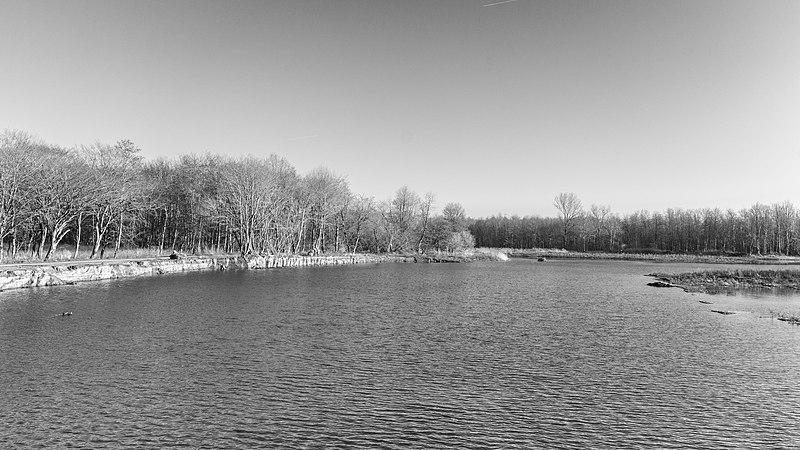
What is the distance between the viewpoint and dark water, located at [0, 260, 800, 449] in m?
11.1

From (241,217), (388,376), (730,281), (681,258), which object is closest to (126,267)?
(241,217)

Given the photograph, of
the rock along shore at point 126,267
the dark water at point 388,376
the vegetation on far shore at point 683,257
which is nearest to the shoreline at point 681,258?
the vegetation on far shore at point 683,257

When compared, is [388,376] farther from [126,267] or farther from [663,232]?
[663,232]

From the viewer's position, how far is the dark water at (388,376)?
11.1m

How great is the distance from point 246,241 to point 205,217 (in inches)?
292

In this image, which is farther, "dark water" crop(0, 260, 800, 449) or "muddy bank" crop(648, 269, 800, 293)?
"muddy bank" crop(648, 269, 800, 293)

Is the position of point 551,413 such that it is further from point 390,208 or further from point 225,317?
point 390,208

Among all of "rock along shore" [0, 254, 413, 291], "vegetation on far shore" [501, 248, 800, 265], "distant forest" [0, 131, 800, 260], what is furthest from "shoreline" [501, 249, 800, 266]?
"rock along shore" [0, 254, 413, 291]

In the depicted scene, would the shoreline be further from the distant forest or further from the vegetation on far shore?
the distant forest

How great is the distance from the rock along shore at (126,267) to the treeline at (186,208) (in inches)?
229

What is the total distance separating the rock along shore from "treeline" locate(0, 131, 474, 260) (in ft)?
19.1

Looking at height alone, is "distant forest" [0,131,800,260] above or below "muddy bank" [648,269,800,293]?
above

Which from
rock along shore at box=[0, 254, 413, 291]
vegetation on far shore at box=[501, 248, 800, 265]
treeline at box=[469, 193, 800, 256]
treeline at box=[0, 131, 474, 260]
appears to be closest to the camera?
rock along shore at box=[0, 254, 413, 291]

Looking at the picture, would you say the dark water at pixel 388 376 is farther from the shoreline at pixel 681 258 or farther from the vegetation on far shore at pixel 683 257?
the vegetation on far shore at pixel 683 257
